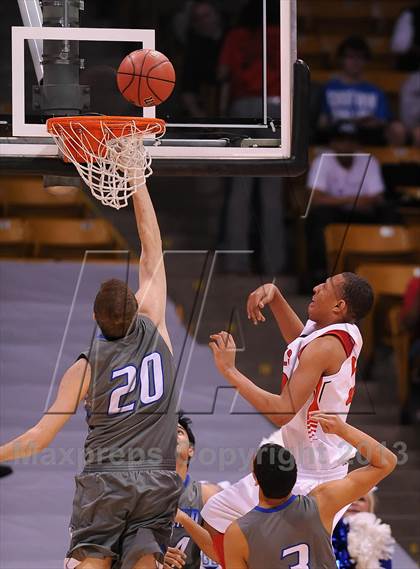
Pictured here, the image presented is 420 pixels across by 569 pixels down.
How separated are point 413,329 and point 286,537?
390 cm

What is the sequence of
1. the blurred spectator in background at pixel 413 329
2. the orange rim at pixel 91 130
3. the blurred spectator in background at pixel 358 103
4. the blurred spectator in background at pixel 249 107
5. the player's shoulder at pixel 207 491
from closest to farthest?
the orange rim at pixel 91 130 → the player's shoulder at pixel 207 491 → the blurred spectator in background at pixel 413 329 → the blurred spectator in background at pixel 249 107 → the blurred spectator in background at pixel 358 103

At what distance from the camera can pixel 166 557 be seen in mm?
5508

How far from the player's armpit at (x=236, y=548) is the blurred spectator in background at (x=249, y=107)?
4.13 m

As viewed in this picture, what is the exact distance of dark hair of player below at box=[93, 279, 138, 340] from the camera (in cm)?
513

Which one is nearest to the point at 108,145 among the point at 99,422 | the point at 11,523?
the point at 99,422

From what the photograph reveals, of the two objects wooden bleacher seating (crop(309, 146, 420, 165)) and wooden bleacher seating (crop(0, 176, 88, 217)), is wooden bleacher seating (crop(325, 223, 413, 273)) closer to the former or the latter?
wooden bleacher seating (crop(309, 146, 420, 165))

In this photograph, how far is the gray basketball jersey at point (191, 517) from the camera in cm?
601

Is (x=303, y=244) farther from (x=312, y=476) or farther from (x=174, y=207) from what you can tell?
(x=312, y=476)

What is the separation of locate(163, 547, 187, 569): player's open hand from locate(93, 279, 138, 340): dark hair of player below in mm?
1016

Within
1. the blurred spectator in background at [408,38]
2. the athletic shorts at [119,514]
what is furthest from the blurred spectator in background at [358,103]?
the athletic shorts at [119,514]

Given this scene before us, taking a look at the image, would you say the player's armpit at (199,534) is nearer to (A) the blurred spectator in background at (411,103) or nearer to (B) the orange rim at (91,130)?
(B) the orange rim at (91,130)

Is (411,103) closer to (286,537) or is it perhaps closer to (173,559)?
(173,559)

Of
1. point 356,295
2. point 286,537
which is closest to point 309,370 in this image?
point 356,295

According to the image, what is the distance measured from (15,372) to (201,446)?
1.43 meters
